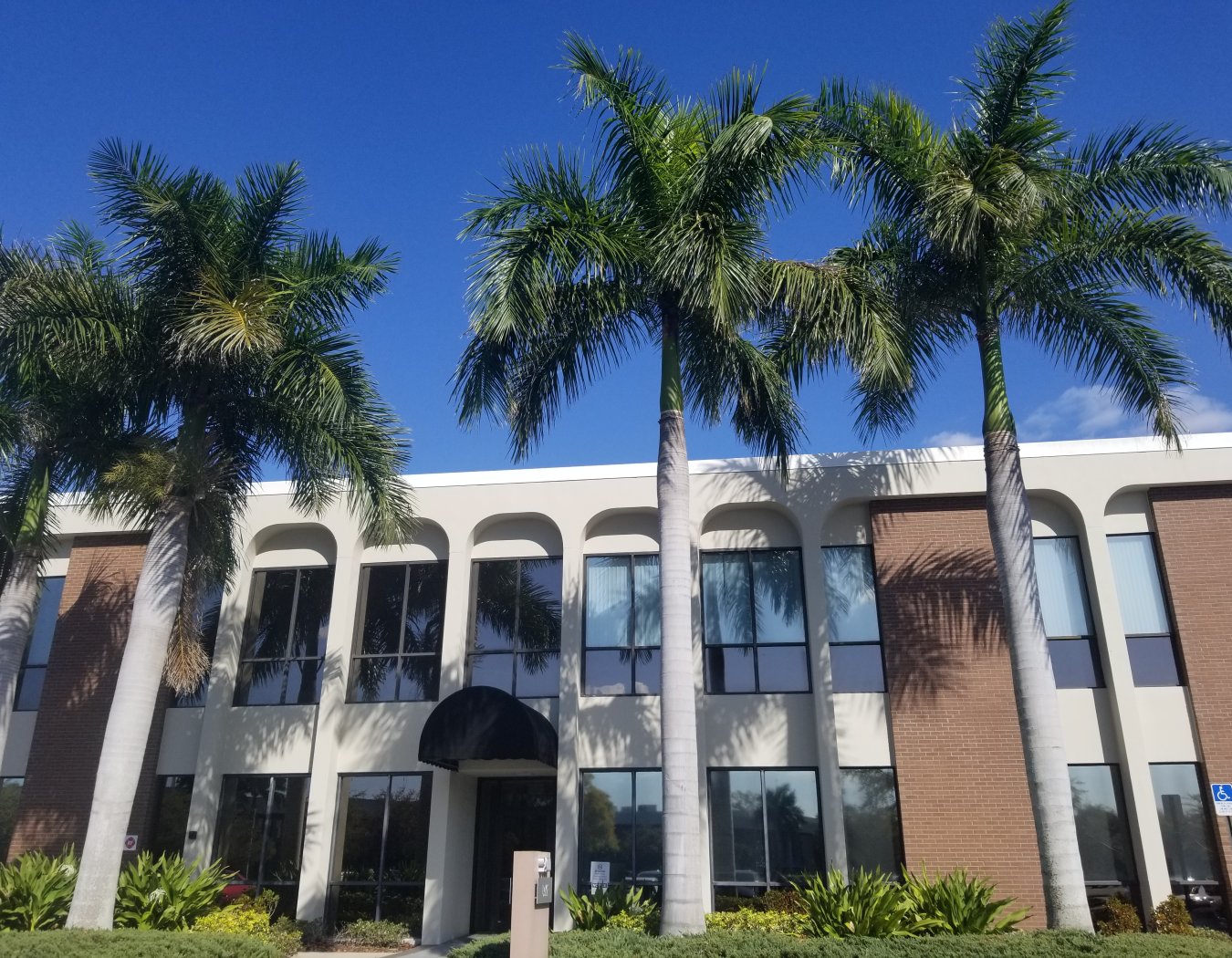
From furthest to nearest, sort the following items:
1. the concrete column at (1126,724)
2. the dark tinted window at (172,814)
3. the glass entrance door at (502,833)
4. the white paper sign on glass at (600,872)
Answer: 1. the glass entrance door at (502,833)
2. the dark tinted window at (172,814)
3. the white paper sign on glass at (600,872)
4. the concrete column at (1126,724)

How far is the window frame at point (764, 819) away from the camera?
53.9ft

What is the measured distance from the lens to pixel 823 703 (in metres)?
16.9

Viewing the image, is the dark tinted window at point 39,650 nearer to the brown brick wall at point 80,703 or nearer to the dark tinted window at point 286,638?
the brown brick wall at point 80,703

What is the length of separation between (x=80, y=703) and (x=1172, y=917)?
1889 cm

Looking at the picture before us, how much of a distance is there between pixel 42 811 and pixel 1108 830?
60.3 feet

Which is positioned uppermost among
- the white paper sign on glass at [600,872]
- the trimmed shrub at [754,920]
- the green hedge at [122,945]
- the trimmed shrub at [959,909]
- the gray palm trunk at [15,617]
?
the gray palm trunk at [15,617]

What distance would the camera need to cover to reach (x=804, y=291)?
12.7 m

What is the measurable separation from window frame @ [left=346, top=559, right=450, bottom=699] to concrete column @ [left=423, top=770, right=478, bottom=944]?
5.41 ft

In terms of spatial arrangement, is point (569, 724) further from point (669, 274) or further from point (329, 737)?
point (669, 274)

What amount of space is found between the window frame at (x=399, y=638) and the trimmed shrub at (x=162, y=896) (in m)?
4.59

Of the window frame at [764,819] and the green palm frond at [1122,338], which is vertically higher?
the green palm frond at [1122,338]

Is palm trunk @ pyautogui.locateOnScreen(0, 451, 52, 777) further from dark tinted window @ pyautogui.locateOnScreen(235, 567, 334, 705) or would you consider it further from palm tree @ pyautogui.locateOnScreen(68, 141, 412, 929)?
dark tinted window @ pyautogui.locateOnScreen(235, 567, 334, 705)

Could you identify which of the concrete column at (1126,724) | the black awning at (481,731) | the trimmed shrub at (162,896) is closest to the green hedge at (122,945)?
the trimmed shrub at (162,896)

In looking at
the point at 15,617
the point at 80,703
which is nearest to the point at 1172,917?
the point at 15,617
